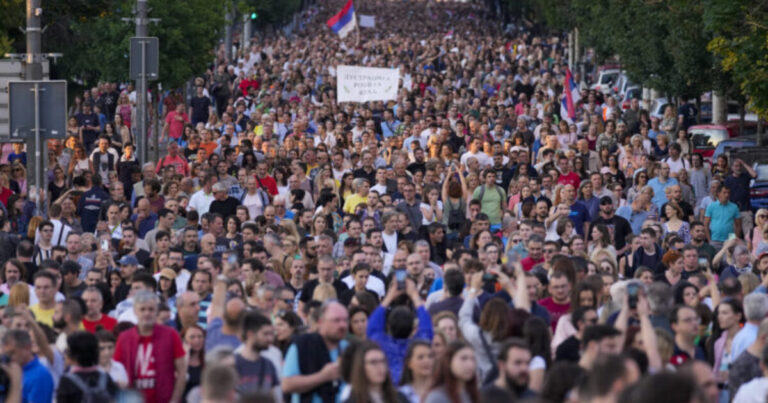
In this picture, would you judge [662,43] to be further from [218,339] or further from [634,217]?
[218,339]

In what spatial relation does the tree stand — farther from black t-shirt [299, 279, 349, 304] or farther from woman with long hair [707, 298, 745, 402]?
woman with long hair [707, 298, 745, 402]

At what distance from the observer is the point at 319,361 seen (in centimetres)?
997

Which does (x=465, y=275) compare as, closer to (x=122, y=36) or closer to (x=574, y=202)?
(x=574, y=202)

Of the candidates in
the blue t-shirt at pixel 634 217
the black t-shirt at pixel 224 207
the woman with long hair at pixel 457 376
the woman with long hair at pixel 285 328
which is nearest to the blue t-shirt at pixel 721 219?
the blue t-shirt at pixel 634 217

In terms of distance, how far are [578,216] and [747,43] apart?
604cm

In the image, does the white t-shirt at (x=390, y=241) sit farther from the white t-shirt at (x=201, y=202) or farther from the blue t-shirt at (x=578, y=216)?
the white t-shirt at (x=201, y=202)

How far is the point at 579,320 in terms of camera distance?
437 inches

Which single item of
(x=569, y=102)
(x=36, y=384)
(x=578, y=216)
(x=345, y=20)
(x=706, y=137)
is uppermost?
(x=345, y=20)

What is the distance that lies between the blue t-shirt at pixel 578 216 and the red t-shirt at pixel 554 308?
651 cm

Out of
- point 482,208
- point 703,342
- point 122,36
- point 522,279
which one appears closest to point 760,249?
point 482,208

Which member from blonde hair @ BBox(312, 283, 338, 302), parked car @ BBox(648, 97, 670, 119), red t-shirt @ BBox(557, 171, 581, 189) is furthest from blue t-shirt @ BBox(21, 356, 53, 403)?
parked car @ BBox(648, 97, 670, 119)

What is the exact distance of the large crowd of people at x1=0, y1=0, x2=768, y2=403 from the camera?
9.76 meters

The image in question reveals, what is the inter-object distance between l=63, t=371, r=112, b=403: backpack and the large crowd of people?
0.01 meters

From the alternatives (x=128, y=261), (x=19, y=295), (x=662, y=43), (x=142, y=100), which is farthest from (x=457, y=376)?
(x=662, y=43)
